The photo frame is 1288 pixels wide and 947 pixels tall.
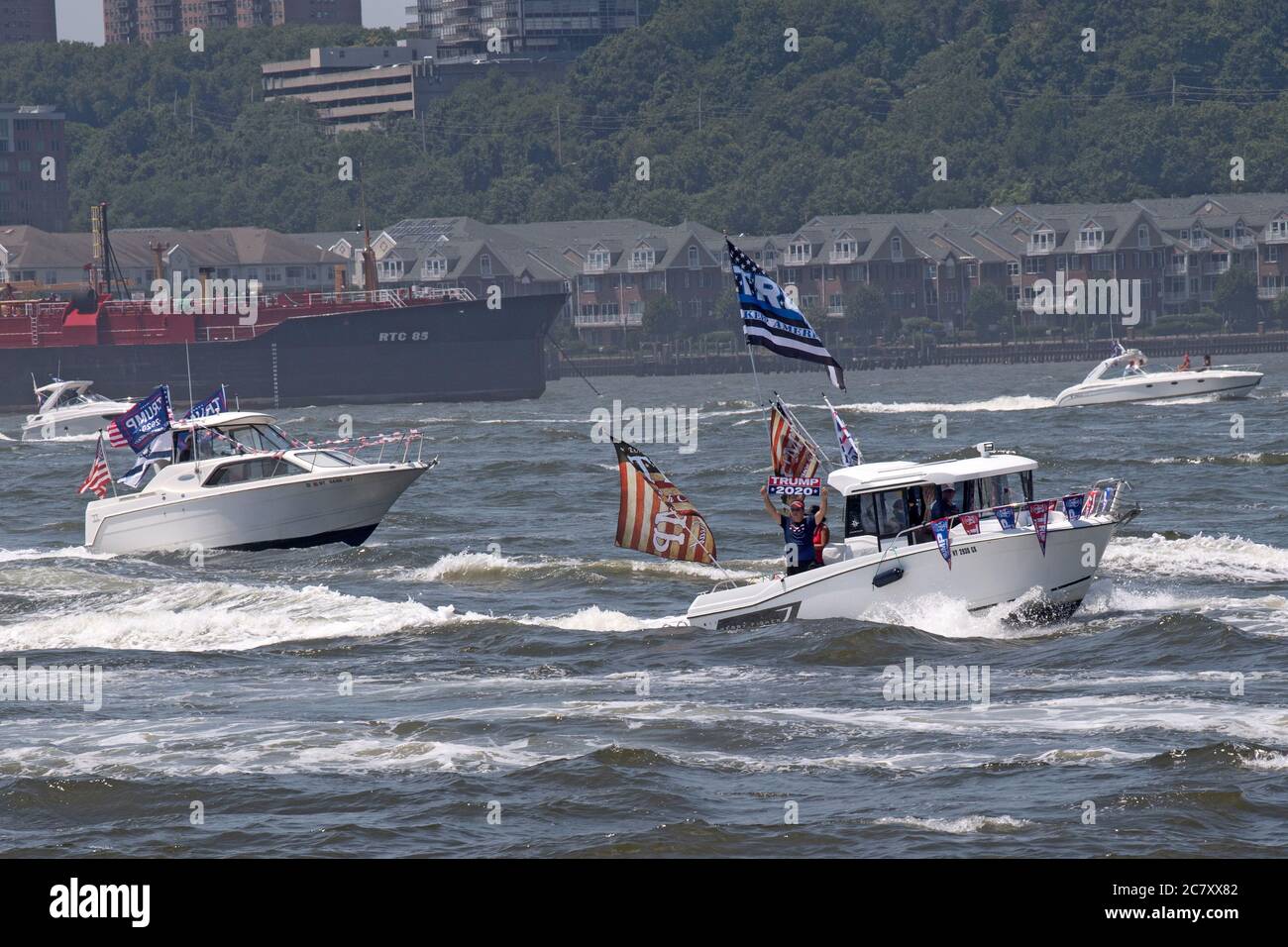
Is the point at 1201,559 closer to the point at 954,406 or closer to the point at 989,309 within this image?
the point at 954,406

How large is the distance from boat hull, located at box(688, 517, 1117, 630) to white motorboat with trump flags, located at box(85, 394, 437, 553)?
48.0 feet

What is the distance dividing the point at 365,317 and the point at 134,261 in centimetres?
7152

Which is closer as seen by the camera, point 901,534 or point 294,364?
point 901,534

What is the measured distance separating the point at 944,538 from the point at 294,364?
3902 inches

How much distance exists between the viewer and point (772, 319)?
83.2 ft

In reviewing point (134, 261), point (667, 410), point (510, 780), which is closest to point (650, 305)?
point (134, 261)

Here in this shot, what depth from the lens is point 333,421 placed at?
319 ft

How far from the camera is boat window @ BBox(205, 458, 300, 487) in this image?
127 feet

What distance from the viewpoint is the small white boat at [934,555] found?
2505 cm

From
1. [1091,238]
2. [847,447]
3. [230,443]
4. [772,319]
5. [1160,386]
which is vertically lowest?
[1160,386]

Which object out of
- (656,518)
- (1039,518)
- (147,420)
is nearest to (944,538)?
(1039,518)
